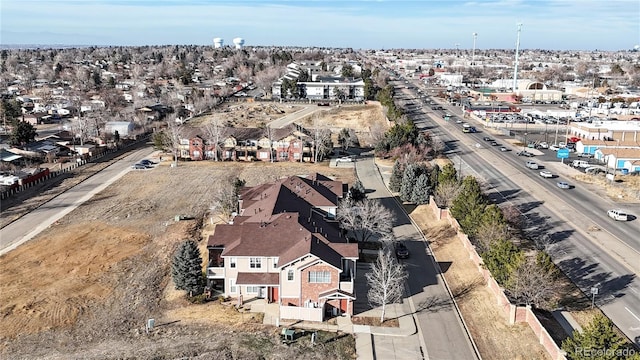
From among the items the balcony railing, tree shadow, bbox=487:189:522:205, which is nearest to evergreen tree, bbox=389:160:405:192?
tree shadow, bbox=487:189:522:205

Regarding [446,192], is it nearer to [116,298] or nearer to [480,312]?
[480,312]

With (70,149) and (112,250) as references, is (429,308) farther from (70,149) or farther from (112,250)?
(70,149)

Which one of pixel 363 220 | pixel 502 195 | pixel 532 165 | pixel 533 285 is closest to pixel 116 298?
pixel 363 220

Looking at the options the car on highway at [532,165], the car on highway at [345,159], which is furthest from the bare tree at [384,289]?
the car on highway at [532,165]

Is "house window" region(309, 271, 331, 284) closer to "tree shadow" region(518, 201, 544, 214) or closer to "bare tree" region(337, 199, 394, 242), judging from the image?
"bare tree" region(337, 199, 394, 242)

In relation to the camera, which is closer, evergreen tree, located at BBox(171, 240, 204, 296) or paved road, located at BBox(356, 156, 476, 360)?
paved road, located at BBox(356, 156, 476, 360)

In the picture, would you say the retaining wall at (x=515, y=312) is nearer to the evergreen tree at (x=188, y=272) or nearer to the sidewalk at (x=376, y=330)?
the sidewalk at (x=376, y=330)

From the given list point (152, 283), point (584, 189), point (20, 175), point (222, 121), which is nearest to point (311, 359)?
point (152, 283)
